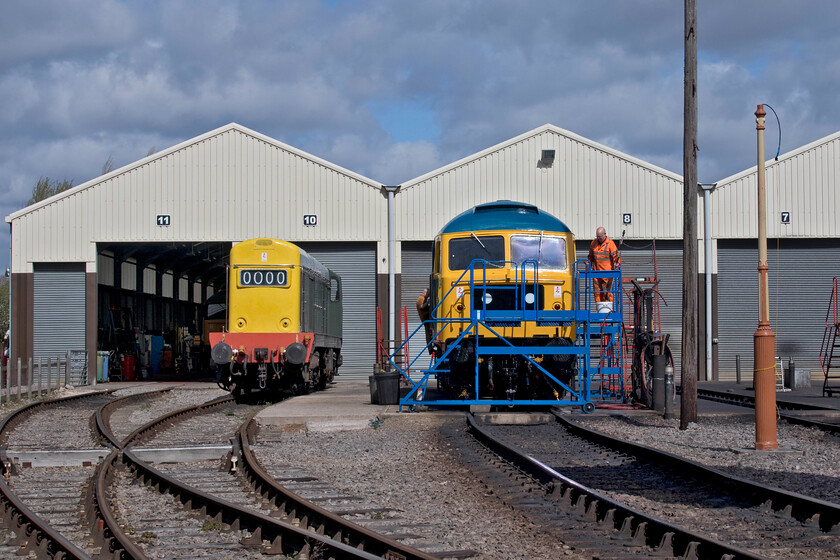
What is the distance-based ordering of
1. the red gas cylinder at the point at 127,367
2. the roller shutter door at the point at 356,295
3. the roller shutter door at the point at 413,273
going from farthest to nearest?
the red gas cylinder at the point at 127,367, the roller shutter door at the point at 356,295, the roller shutter door at the point at 413,273

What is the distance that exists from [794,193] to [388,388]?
715 inches

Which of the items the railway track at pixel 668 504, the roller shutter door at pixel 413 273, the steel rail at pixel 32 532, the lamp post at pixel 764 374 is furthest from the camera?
the roller shutter door at pixel 413 273

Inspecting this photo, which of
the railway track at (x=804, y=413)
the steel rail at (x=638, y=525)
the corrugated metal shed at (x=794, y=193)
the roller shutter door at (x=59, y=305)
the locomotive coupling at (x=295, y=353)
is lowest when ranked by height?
the railway track at (x=804, y=413)

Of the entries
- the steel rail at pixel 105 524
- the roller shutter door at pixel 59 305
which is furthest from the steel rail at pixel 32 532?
the roller shutter door at pixel 59 305

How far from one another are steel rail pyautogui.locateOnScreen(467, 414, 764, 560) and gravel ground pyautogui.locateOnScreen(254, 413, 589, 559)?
1.77 feet

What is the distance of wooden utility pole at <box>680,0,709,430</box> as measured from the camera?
13.9 metres

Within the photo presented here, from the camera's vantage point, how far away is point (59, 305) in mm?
30438

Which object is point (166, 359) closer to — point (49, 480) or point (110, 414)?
point (110, 414)

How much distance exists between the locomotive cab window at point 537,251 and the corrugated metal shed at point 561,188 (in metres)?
12.9

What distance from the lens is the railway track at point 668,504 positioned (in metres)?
6.21

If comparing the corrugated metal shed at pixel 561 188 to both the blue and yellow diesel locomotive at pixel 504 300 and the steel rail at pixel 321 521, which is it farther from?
the steel rail at pixel 321 521

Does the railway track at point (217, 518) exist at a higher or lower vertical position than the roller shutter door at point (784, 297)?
lower

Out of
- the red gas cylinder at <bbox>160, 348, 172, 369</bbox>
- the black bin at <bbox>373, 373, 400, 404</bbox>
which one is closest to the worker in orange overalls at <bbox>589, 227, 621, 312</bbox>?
the black bin at <bbox>373, 373, 400, 404</bbox>

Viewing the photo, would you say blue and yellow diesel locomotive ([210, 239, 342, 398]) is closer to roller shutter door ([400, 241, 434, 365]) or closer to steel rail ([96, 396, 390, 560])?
steel rail ([96, 396, 390, 560])
